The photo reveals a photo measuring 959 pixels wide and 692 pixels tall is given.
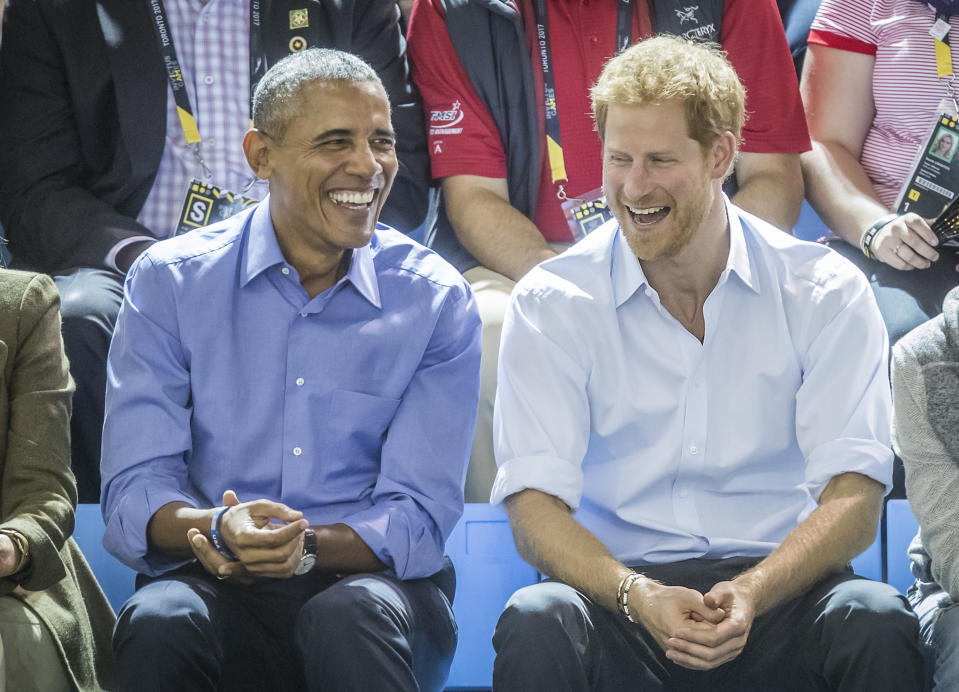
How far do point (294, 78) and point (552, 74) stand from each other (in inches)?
39.1

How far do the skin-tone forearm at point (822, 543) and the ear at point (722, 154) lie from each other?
61 cm

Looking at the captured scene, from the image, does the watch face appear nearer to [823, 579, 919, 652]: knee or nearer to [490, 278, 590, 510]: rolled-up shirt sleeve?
[490, 278, 590, 510]: rolled-up shirt sleeve

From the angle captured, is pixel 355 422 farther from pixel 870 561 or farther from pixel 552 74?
pixel 552 74

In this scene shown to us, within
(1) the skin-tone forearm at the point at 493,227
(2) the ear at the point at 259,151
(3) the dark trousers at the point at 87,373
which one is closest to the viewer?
(2) the ear at the point at 259,151

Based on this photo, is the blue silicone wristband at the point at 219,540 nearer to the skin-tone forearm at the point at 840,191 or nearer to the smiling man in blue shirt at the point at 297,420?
the smiling man in blue shirt at the point at 297,420

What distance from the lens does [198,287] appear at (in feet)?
7.76

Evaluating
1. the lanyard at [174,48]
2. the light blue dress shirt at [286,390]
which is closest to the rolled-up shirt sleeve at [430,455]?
the light blue dress shirt at [286,390]

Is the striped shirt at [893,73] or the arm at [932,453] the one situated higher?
the striped shirt at [893,73]

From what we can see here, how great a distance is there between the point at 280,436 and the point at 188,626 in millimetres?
445

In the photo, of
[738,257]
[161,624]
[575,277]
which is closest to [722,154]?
[738,257]

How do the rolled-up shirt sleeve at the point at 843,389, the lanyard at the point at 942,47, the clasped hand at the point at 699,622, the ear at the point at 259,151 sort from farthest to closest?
1. the lanyard at the point at 942,47
2. the ear at the point at 259,151
3. the rolled-up shirt sleeve at the point at 843,389
4. the clasped hand at the point at 699,622

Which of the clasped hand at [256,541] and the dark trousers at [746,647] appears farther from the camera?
the clasped hand at [256,541]

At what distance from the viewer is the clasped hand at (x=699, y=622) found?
185cm

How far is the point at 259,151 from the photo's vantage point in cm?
252
